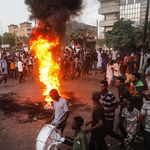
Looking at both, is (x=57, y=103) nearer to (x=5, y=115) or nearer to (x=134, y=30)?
(x=5, y=115)

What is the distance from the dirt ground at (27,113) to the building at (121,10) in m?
35.1

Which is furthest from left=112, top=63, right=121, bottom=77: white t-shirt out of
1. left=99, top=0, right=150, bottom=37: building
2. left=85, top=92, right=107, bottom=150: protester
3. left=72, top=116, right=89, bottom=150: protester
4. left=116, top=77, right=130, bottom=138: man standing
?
left=99, top=0, right=150, bottom=37: building

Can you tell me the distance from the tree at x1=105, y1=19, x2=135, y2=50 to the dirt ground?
19673mm

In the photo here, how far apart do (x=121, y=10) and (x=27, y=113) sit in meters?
45.5

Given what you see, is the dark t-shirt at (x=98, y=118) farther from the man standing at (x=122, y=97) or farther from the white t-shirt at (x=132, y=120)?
the man standing at (x=122, y=97)

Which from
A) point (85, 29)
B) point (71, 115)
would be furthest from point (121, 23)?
point (71, 115)

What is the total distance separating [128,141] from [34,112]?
14.5ft

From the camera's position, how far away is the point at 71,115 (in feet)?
22.7

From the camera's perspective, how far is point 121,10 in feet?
A: 152

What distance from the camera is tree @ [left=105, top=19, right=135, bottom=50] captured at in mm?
28766

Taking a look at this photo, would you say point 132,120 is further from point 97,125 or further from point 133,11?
point 133,11

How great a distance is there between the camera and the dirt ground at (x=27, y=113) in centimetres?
518

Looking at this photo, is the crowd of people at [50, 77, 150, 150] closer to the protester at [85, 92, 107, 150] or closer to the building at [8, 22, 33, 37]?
the protester at [85, 92, 107, 150]

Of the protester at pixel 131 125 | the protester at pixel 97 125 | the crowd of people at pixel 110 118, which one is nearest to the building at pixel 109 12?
the crowd of people at pixel 110 118
